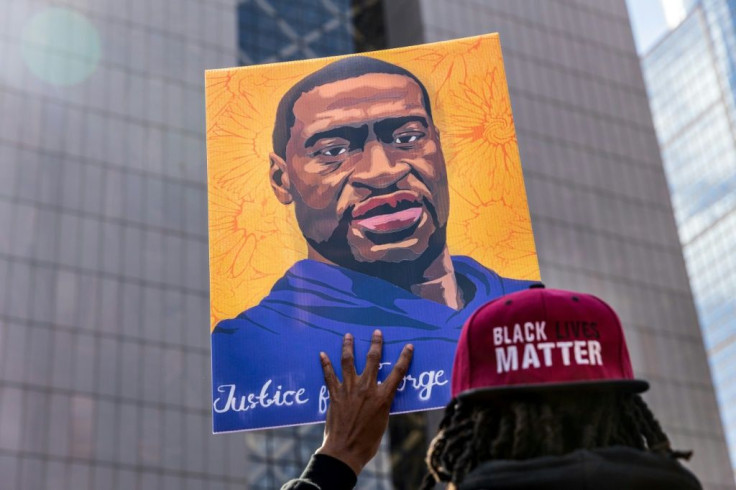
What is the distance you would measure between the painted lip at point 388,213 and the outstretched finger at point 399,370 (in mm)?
585

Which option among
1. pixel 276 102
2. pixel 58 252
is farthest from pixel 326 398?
pixel 58 252

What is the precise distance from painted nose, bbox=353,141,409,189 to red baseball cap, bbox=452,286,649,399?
7.69 ft

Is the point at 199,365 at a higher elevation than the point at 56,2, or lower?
lower

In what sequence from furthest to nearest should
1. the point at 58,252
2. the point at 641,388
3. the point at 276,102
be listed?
the point at 58,252 < the point at 276,102 < the point at 641,388

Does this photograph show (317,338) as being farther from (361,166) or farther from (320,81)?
(320,81)

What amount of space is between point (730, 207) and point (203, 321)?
106371mm

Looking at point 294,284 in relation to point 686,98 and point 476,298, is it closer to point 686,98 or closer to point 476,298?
point 476,298

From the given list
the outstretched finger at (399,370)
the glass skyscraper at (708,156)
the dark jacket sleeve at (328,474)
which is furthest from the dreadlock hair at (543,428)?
the glass skyscraper at (708,156)

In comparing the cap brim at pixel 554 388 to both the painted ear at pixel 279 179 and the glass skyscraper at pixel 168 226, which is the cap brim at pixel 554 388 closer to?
the painted ear at pixel 279 179

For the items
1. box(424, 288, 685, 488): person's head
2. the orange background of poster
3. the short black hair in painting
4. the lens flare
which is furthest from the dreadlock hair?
the lens flare

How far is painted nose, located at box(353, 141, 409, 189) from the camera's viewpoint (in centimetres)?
523

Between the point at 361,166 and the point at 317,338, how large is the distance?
31.3 inches

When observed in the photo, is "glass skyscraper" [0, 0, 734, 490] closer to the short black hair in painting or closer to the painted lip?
the short black hair in painting

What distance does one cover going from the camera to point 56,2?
129 feet
